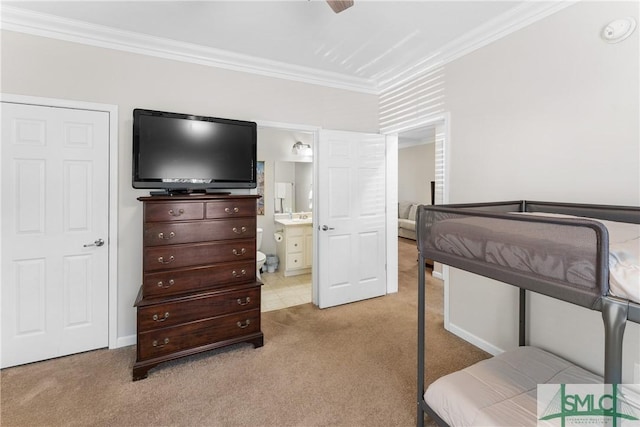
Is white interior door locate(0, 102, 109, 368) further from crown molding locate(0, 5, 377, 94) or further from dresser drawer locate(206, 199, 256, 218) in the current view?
dresser drawer locate(206, 199, 256, 218)

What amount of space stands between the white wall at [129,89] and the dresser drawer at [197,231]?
0.59 metres

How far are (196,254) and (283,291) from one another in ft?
6.15

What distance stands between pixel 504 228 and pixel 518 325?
149cm

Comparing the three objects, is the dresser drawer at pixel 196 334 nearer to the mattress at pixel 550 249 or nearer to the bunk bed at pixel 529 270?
the bunk bed at pixel 529 270

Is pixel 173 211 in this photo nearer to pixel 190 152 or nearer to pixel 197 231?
pixel 197 231

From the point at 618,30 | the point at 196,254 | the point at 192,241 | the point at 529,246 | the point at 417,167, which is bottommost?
the point at 196,254

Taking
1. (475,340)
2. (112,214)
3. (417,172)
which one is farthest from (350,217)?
(417,172)

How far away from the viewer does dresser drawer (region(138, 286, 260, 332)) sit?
2.12 metres

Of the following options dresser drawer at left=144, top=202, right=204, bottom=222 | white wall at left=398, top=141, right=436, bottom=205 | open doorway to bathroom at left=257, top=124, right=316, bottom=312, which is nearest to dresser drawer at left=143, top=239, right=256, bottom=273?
dresser drawer at left=144, top=202, right=204, bottom=222

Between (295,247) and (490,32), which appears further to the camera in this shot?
(295,247)

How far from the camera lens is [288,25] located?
233 cm

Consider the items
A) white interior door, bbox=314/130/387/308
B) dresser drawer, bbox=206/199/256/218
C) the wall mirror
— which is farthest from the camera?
the wall mirror

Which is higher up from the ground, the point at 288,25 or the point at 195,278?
the point at 288,25

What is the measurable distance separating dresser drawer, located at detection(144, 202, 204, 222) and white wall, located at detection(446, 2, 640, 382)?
2.23m
